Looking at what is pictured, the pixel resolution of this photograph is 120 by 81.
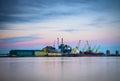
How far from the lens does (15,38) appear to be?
13.9 metres

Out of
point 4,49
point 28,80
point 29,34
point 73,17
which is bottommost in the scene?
point 28,80

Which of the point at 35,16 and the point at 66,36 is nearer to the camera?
the point at 35,16

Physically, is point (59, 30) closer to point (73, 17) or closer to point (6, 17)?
point (73, 17)

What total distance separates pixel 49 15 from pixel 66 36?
206 cm

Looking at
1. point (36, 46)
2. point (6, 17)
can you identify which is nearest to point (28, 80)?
point (6, 17)

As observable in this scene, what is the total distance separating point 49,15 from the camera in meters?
13.8

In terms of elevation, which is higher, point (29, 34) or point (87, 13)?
point (87, 13)

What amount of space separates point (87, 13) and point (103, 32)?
4.51ft

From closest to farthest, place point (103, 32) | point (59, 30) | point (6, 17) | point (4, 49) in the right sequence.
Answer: point (6, 17)
point (4, 49)
point (103, 32)
point (59, 30)

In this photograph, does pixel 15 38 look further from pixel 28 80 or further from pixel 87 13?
pixel 28 80

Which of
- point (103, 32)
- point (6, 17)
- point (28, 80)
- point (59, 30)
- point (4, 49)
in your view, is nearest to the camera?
point (28, 80)

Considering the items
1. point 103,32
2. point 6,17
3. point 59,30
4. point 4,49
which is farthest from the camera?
point 59,30

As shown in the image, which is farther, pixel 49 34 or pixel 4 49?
pixel 49 34

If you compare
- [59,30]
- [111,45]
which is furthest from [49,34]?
[111,45]
